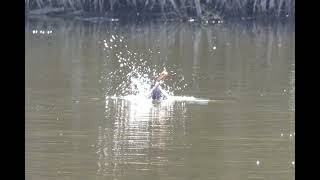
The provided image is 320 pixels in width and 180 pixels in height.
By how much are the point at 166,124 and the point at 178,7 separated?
49369 mm

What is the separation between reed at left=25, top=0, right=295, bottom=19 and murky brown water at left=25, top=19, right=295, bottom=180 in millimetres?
34764

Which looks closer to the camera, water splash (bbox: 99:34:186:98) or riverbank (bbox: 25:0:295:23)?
water splash (bbox: 99:34:186:98)

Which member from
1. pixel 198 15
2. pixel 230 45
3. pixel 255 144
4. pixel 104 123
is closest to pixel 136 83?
pixel 104 123

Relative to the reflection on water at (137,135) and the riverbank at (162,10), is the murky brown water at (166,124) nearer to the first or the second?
the reflection on water at (137,135)

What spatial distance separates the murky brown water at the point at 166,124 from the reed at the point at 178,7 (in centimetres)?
3476

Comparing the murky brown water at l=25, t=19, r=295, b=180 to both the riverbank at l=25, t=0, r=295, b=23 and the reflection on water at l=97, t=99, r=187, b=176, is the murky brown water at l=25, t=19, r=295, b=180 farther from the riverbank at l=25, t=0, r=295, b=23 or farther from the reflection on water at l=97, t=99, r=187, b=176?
the riverbank at l=25, t=0, r=295, b=23

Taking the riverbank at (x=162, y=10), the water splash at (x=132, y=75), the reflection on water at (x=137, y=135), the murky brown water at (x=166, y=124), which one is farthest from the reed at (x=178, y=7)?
the reflection on water at (x=137, y=135)

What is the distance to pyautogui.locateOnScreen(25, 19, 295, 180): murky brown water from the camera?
8.36 meters

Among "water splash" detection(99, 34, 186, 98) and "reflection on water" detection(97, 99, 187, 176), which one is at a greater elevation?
"water splash" detection(99, 34, 186, 98)

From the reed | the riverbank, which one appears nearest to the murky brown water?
the riverbank

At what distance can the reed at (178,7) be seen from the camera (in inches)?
2327
